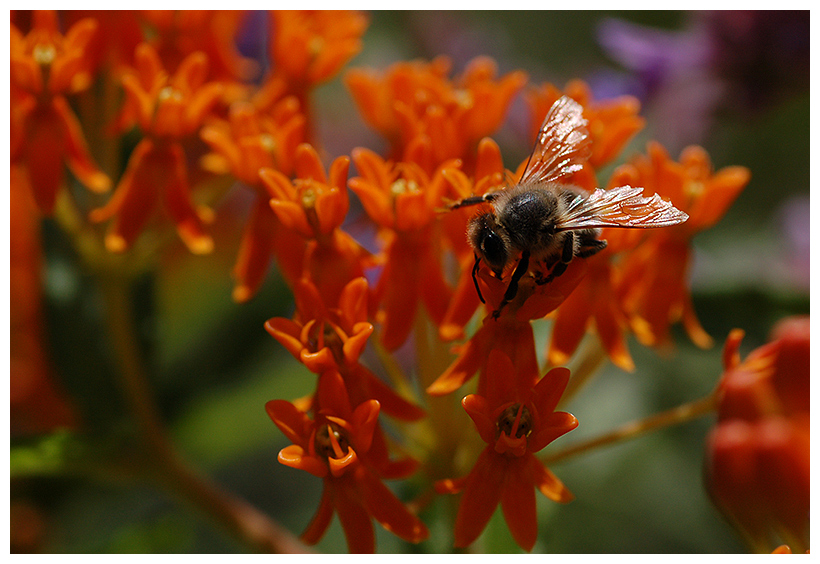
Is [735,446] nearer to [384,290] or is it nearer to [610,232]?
[610,232]

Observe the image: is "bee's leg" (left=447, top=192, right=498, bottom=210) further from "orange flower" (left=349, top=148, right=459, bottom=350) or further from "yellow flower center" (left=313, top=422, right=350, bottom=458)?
"yellow flower center" (left=313, top=422, right=350, bottom=458)

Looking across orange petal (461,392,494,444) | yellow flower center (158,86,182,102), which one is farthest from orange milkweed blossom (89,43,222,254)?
orange petal (461,392,494,444)

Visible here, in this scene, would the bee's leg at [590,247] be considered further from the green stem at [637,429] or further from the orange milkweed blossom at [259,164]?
the orange milkweed blossom at [259,164]

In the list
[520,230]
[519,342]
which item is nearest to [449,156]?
[520,230]

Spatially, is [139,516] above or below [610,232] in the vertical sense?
below

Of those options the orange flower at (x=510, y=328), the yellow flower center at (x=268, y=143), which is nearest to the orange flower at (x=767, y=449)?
the orange flower at (x=510, y=328)

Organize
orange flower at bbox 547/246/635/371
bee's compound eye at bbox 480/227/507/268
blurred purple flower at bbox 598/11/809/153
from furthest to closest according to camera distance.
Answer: blurred purple flower at bbox 598/11/809/153, orange flower at bbox 547/246/635/371, bee's compound eye at bbox 480/227/507/268
